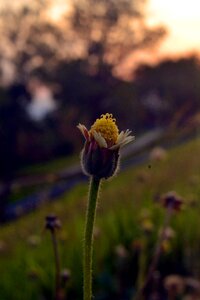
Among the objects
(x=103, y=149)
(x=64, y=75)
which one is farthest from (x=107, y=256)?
(x=64, y=75)

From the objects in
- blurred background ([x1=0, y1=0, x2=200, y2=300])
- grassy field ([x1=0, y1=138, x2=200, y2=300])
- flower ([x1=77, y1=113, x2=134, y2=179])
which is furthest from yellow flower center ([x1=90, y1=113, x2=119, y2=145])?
blurred background ([x1=0, y1=0, x2=200, y2=300])

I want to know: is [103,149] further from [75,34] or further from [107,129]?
[75,34]

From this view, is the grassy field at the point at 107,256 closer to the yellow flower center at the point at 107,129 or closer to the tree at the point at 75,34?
the yellow flower center at the point at 107,129

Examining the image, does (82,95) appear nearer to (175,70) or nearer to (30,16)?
(30,16)

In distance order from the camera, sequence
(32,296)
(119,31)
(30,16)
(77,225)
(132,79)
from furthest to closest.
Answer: (132,79) < (119,31) < (30,16) < (77,225) < (32,296)

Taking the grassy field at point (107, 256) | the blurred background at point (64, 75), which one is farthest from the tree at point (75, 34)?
the grassy field at point (107, 256)

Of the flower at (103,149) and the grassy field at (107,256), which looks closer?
the flower at (103,149)

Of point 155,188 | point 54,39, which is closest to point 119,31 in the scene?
point 54,39
